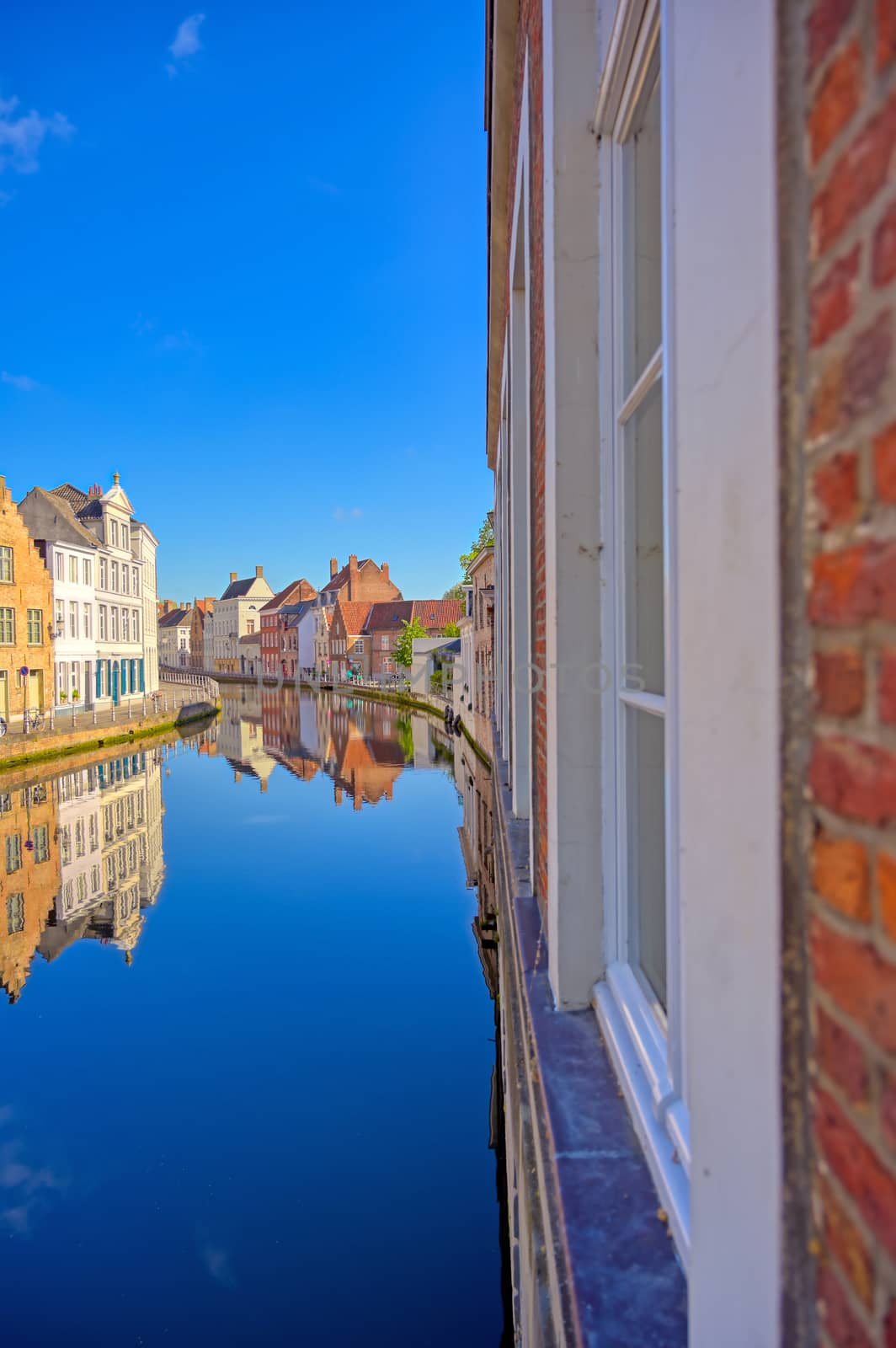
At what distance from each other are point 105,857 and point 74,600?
56.3ft

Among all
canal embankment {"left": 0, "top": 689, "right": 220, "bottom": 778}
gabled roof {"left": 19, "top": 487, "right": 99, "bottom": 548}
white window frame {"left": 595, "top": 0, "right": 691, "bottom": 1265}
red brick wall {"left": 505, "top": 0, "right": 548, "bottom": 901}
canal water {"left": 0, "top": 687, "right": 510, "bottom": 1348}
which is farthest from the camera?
gabled roof {"left": 19, "top": 487, "right": 99, "bottom": 548}

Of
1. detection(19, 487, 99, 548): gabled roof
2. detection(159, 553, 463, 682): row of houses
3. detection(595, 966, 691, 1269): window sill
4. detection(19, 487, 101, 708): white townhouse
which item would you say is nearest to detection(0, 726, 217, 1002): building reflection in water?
detection(19, 487, 101, 708): white townhouse

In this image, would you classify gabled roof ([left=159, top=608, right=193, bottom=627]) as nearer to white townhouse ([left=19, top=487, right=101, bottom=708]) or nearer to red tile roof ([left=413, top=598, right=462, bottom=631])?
red tile roof ([left=413, top=598, right=462, bottom=631])

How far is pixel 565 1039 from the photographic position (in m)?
1.86

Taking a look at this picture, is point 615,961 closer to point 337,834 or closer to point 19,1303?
point 19,1303

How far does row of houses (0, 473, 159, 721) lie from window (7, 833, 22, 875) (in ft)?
36.9

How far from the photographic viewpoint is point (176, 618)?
3693 inches

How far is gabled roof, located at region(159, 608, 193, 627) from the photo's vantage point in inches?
3626

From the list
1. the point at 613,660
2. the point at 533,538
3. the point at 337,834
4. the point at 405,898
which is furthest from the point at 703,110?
the point at 337,834

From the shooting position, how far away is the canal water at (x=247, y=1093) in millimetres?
4562

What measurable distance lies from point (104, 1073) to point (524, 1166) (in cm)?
609

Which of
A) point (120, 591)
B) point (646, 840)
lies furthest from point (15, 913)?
point (120, 591)

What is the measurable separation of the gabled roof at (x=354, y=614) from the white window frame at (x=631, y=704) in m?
56.5

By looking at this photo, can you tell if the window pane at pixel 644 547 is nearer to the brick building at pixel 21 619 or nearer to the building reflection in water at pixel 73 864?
the building reflection in water at pixel 73 864
